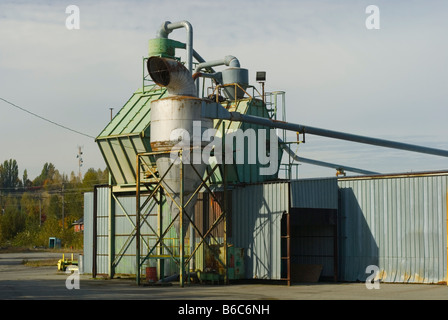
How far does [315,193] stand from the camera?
34125 mm

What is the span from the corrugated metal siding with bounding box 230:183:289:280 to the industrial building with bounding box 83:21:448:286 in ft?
0.17

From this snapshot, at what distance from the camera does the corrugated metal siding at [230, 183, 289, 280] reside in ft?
109

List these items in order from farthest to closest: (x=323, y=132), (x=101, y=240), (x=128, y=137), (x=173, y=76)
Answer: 1. (x=101, y=240)
2. (x=323, y=132)
3. (x=128, y=137)
4. (x=173, y=76)

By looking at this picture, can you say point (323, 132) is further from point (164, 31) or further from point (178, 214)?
point (178, 214)

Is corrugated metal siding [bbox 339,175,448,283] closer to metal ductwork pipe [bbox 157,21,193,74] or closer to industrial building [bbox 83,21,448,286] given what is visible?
industrial building [bbox 83,21,448,286]

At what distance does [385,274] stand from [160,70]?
1511 centimetres

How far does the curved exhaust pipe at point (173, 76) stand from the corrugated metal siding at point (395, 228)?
9958mm

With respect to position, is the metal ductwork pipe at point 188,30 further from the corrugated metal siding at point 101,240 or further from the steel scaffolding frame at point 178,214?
the corrugated metal siding at point 101,240

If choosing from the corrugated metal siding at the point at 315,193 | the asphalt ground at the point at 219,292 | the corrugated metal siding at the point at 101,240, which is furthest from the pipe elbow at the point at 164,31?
the asphalt ground at the point at 219,292

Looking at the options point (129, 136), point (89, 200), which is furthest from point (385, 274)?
point (89, 200)

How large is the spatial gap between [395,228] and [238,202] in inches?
319

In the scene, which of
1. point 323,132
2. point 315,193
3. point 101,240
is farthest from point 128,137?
point 323,132

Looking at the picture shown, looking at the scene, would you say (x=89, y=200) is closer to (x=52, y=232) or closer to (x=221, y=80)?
(x=221, y=80)

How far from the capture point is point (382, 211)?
34.2 m
